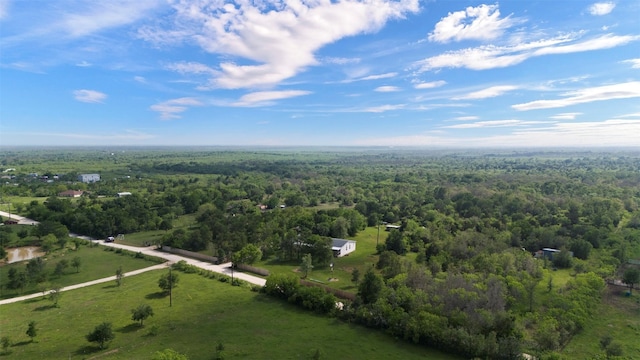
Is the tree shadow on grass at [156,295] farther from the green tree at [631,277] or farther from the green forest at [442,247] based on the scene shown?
the green tree at [631,277]

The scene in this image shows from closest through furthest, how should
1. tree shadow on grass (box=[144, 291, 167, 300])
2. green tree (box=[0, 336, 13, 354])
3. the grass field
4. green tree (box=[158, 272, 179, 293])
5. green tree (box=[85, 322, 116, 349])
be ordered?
1. green tree (box=[0, 336, 13, 354])
2. green tree (box=[85, 322, 116, 349])
3. tree shadow on grass (box=[144, 291, 167, 300])
4. green tree (box=[158, 272, 179, 293])
5. the grass field

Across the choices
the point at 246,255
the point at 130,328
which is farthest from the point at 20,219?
the point at 130,328

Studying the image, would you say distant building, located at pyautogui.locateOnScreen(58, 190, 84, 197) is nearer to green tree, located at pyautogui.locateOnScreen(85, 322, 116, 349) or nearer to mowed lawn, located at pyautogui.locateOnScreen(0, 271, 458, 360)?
mowed lawn, located at pyautogui.locateOnScreen(0, 271, 458, 360)

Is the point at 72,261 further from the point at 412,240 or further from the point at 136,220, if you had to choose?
the point at 412,240

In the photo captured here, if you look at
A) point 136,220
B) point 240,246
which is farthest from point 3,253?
point 240,246

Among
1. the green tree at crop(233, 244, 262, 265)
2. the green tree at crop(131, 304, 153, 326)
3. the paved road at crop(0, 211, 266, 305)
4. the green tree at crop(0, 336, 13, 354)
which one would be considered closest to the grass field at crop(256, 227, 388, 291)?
the green tree at crop(233, 244, 262, 265)
